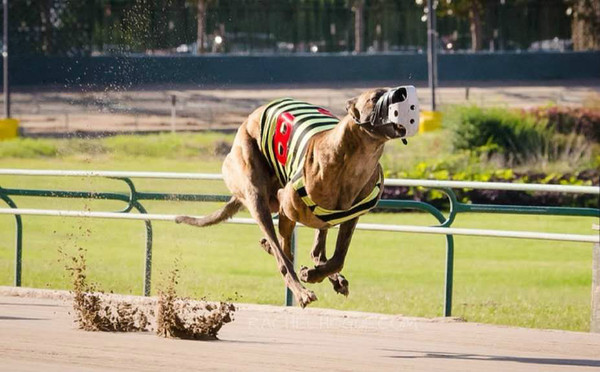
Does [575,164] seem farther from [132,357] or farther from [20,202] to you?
[132,357]

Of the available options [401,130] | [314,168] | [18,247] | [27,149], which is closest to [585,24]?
[27,149]

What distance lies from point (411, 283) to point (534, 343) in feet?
15.2

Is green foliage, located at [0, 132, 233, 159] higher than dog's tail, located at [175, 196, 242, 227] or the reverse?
higher

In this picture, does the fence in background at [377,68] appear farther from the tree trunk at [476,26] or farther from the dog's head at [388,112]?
the dog's head at [388,112]

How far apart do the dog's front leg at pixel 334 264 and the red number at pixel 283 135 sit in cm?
37

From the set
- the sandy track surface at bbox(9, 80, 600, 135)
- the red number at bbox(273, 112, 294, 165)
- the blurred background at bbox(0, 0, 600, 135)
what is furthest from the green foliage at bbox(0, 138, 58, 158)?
the red number at bbox(273, 112, 294, 165)

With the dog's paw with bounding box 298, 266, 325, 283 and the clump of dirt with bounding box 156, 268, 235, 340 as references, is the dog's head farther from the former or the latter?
the clump of dirt with bounding box 156, 268, 235, 340

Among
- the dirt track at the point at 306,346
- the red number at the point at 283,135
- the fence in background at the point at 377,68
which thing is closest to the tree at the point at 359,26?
Result: the fence in background at the point at 377,68

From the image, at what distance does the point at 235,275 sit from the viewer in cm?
1098

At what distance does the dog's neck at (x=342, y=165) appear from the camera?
16.2ft

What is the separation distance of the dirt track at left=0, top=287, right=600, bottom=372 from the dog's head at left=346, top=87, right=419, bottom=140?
3.44 ft

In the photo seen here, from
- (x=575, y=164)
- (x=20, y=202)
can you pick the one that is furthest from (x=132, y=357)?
(x=575, y=164)

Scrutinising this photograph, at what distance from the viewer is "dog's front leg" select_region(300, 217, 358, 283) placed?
5.41 m

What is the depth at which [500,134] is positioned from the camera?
59.2 feet
